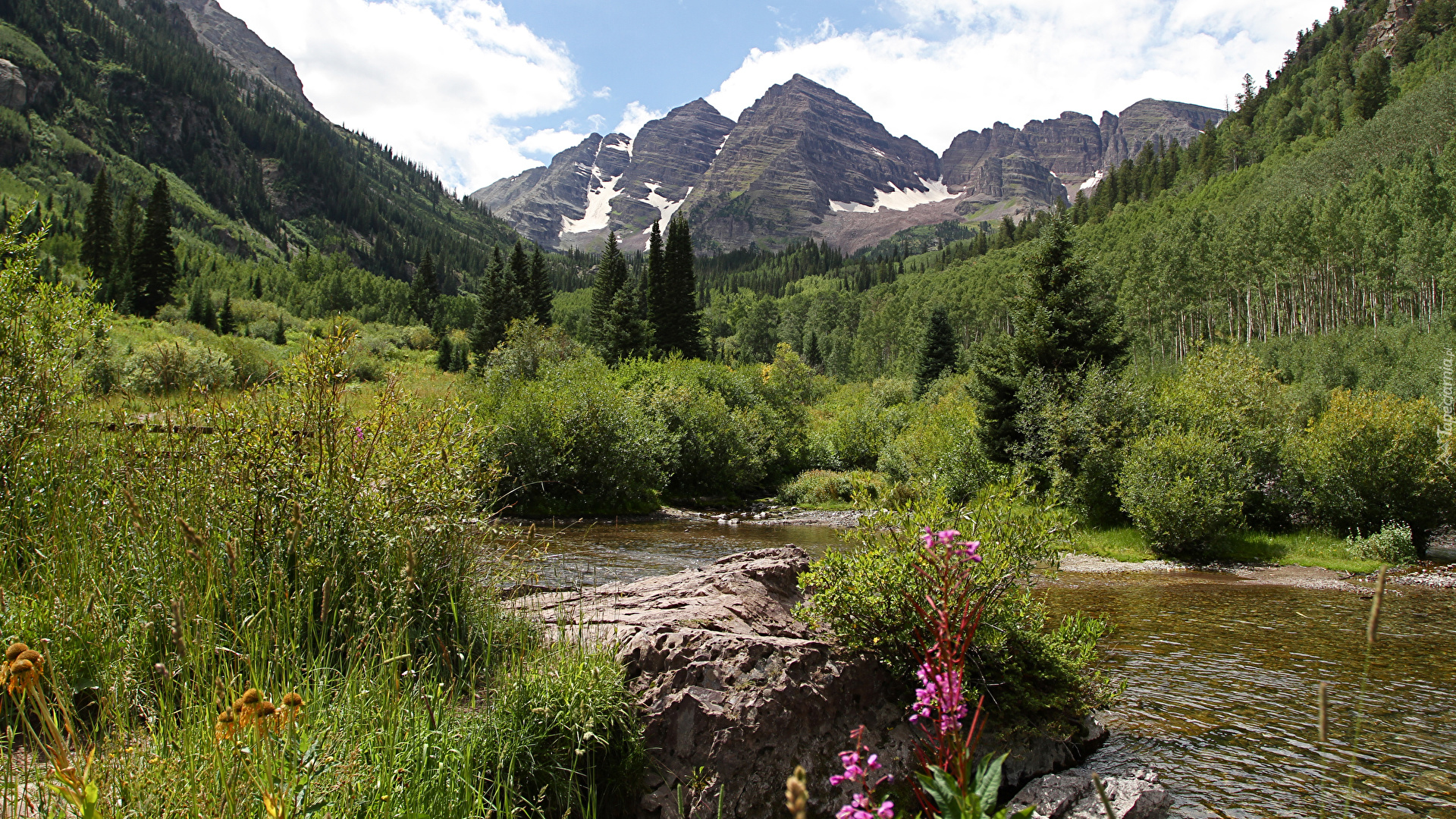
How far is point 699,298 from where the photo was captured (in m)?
169

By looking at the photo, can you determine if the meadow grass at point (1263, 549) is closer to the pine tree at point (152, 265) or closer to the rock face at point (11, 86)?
the pine tree at point (152, 265)

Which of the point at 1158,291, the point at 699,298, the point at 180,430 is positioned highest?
the point at 699,298

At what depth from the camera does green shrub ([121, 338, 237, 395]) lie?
288 inches

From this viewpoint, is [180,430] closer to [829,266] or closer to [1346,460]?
[1346,460]

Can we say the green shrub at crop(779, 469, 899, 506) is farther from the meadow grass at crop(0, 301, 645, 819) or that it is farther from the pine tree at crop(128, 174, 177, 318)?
the pine tree at crop(128, 174, 177, 318)

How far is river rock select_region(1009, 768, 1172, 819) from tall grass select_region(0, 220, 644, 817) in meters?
3.96

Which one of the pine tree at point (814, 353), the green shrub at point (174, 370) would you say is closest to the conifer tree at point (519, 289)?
the green shrub at point (174, 370)

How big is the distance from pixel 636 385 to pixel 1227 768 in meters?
33.8

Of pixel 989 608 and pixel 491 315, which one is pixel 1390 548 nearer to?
pixel 989 608

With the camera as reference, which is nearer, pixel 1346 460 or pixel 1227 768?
pixel 1227 768

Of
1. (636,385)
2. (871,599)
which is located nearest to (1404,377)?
(636,385)

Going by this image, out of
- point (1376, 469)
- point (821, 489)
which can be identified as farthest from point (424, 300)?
point (1376, 469)

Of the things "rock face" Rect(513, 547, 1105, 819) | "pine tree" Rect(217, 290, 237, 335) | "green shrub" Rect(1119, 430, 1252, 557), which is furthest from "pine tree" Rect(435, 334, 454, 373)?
"rock face" Rect(513, 547, 1105, 819)

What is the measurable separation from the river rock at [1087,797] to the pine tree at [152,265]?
266 ft
